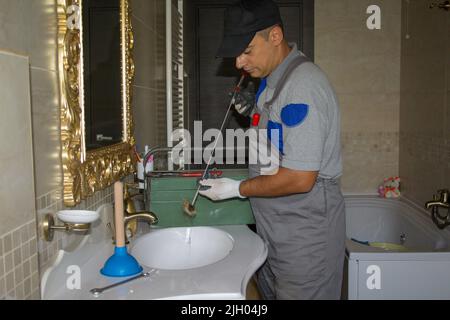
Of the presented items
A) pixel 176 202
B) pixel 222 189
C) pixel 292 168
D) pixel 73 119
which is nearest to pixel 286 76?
pixel 292 168

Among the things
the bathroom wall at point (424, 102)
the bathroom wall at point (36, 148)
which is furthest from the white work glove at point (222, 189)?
the bathroom wall at point (424, 102)

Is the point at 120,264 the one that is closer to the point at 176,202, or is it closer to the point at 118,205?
the point at 118,205

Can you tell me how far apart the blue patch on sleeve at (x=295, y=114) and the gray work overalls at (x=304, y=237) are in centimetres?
11

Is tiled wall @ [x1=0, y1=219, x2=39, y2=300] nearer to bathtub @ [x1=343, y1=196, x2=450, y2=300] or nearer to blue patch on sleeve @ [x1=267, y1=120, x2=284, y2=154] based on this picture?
blue patch on sleeve @ [x1=267, y1=120, x2=284, y2=154]

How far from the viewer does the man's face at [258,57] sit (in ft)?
5.38

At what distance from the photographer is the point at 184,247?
5.74 feet

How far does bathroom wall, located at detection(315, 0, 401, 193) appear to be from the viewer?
10.6ft

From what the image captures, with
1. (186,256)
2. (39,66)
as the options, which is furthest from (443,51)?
(39,66)

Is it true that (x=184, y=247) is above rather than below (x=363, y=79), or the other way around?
below

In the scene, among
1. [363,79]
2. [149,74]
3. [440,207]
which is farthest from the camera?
[363,79]

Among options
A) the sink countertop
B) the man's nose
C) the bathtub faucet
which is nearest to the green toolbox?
the sink countertop

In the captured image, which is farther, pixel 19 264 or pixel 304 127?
pixel 304 127

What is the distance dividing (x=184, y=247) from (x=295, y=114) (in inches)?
23.6

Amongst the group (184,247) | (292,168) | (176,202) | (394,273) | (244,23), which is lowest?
(394,273)
